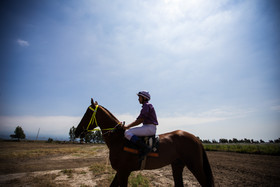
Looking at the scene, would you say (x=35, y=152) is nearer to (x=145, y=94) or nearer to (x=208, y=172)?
(x=145, y=94)

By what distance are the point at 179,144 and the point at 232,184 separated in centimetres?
573

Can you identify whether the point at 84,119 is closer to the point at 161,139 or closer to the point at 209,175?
the point at 161,139

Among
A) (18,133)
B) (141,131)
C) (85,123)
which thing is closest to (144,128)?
(141,131)

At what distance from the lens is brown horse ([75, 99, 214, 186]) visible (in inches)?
129

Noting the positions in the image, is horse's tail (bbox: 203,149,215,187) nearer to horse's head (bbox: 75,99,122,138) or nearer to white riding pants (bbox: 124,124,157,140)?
white riding pants (bbox: 124,124,157,140)

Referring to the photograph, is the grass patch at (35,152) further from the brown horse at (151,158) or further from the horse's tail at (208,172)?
the horse's tail at (208,172)

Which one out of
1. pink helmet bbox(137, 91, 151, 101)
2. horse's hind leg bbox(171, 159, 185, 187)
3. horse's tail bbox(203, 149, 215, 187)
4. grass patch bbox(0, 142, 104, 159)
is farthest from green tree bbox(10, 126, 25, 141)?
horse's tail bbox(203, 149, 215, 187)

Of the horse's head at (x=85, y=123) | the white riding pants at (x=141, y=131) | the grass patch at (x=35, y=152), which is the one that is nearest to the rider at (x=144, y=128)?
the white riding pants at (x=141, y=131)

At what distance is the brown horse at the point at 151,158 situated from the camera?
327cm

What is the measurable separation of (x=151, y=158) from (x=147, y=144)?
41cm

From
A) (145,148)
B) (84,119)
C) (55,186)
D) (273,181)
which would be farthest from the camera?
(273,181)

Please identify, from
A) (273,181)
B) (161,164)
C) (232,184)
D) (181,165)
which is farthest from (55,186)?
(273,181)

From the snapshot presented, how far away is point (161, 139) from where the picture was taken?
3.69 metres

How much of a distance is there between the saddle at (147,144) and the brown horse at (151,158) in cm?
12
